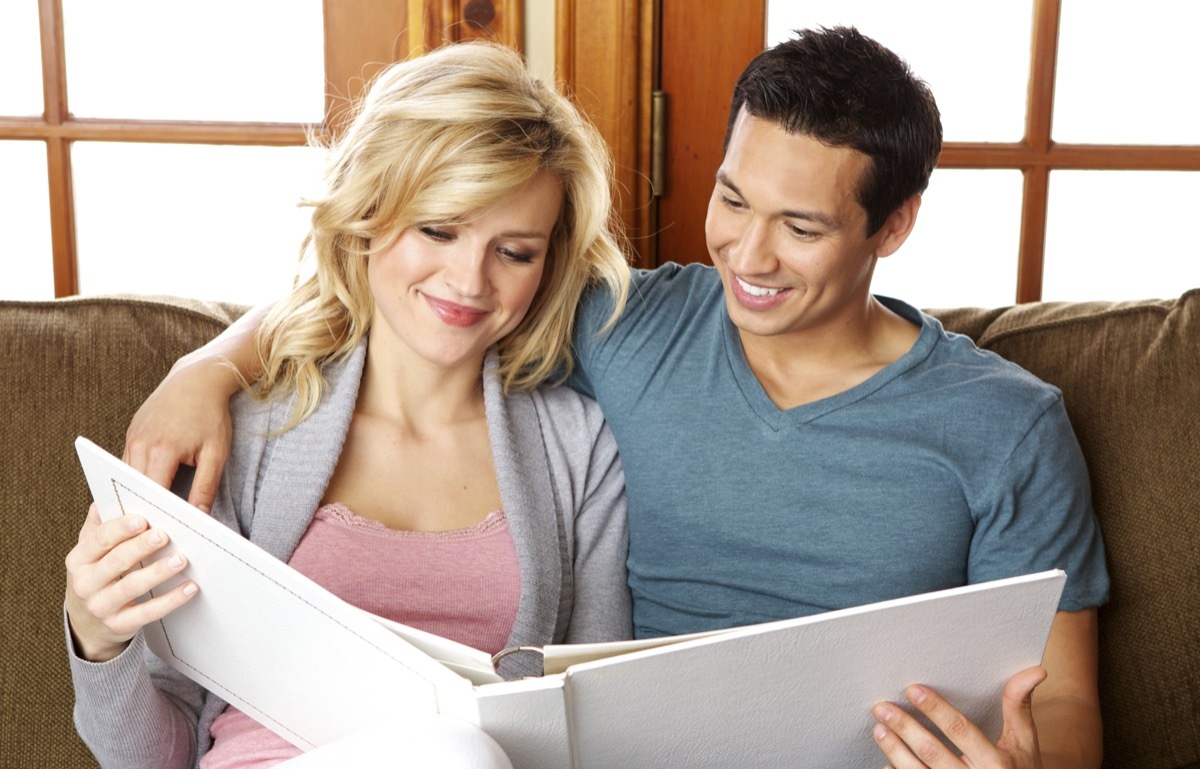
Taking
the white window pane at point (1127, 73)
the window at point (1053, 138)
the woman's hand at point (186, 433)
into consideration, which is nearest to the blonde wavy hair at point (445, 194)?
the woman's hand at point (186, 433)

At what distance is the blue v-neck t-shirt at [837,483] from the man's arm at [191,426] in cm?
49

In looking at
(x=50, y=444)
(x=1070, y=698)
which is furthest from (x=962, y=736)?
(x=50, y=444)

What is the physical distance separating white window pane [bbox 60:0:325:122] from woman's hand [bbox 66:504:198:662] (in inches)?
44.5

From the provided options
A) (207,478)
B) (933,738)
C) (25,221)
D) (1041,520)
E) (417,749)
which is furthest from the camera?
(25,221)

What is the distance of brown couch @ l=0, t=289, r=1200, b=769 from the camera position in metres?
1.42

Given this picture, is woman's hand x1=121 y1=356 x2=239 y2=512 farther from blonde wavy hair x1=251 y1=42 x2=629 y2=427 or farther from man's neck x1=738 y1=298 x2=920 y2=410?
man's neck x1=738 y1=298 x2=920 y2=410

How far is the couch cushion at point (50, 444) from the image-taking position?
4.62 feet

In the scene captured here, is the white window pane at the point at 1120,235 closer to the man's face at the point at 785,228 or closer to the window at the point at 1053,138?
the window at the point at 1053,138

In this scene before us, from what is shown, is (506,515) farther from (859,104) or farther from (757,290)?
(859,104)

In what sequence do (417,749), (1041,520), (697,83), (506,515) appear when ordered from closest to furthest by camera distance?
(417,749) < (1041,520) < (506,515) < (697,83)

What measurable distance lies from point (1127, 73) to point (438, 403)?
1.34 metres

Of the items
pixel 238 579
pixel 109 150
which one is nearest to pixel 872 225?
pixel 238 579

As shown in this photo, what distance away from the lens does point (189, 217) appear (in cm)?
206

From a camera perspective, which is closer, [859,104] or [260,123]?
[859,104]
